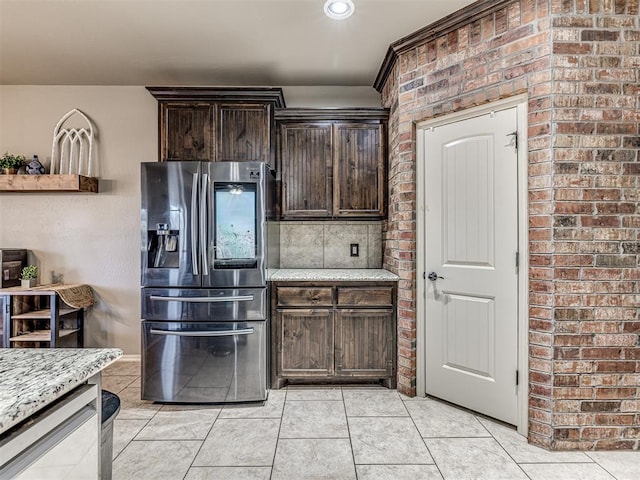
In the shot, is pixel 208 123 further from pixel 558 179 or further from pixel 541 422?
pixel 541 422

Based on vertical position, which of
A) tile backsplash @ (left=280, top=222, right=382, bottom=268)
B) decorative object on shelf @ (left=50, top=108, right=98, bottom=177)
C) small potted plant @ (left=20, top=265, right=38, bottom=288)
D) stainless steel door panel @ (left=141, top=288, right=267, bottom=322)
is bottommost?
stainless steel door panel @ (left=141, top=288, right=267, bottom=322)

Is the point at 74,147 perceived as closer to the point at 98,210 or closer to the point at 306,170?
the point at 98,210

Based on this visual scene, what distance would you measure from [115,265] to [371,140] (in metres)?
2.88

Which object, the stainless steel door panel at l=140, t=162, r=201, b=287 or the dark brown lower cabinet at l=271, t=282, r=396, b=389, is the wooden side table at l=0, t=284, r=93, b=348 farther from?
the dark brown lower cabinet at l=271, t=282, r=396, b=389

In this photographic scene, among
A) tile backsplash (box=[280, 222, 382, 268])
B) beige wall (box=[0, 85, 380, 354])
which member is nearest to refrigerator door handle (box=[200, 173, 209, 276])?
tile backsplash (box=[280, 222, 382, 268])

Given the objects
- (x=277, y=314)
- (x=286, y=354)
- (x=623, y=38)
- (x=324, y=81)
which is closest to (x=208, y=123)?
(x=324, y=81)

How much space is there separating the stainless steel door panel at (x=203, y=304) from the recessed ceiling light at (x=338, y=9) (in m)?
2.03

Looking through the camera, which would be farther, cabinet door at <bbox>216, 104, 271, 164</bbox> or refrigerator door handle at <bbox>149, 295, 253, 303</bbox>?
cabinet door at <bbox>216, 104, 271, 164</bbox>

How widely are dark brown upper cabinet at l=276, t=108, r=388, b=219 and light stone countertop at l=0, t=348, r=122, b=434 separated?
7.86 ft

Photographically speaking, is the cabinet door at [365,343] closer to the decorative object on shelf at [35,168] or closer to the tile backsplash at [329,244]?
the tile backsplash at [329,244]

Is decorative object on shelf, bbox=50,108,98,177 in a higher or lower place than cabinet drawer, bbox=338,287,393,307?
higher

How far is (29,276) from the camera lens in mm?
3340

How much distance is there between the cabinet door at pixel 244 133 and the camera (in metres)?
3.10

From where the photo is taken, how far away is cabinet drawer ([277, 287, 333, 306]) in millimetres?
2924
